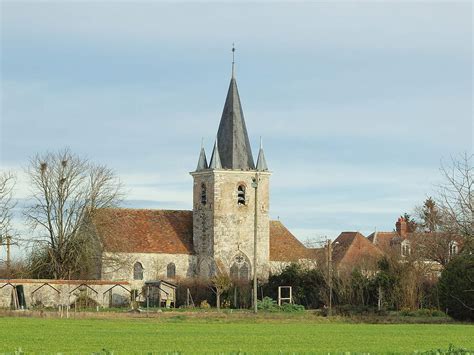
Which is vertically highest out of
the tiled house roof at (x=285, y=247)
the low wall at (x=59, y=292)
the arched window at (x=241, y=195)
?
the arched window at (x=241, y=195)

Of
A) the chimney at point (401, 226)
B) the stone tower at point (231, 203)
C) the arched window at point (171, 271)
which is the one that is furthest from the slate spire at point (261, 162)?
the chimney at point (401, 226)

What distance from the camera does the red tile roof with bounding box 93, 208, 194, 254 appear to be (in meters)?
74.0

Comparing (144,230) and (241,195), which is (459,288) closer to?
(241,195)

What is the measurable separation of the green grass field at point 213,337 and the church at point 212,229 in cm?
2291

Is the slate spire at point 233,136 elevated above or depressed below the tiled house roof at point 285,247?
above

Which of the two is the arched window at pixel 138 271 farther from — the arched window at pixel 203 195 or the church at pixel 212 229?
the arched window at pixel 203 195

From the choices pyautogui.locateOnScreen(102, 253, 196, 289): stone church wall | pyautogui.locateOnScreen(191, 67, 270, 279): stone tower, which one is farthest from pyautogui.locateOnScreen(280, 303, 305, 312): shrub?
pyautogui.locateOnScreen(102, 253, 196, 289): stone church wall

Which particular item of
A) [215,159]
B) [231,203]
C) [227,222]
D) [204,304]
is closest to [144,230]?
[227,222]

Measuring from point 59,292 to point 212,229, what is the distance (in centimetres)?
1365

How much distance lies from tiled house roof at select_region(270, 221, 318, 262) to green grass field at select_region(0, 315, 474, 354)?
1073 inches

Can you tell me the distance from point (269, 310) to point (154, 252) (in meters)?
13.5

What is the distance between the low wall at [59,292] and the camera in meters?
63.8

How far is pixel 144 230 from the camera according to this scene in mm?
75812

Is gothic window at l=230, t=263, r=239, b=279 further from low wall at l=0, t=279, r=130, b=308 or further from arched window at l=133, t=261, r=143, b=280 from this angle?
low wall at l=0, t=279, r=130, b=308
